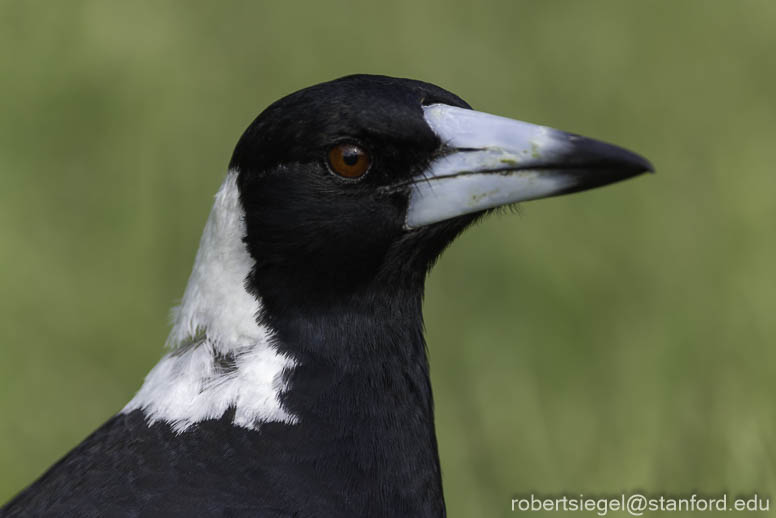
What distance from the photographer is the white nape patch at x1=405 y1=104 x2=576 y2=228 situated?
2.70 meters

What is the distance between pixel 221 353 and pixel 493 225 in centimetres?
236

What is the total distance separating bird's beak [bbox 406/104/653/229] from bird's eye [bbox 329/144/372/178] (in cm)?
12

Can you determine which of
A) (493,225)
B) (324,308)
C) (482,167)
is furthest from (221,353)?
(493,225)

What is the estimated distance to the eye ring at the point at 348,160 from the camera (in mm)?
2766

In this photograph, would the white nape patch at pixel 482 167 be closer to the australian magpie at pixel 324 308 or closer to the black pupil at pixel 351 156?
the australian magpie at pixel 324 308

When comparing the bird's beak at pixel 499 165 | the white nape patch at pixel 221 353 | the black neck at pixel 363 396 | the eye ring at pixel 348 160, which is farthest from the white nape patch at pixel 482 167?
the white nape patch at pixel 221 353

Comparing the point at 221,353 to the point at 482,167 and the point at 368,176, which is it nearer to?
the point at 368,176

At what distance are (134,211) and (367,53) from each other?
4.03 feet

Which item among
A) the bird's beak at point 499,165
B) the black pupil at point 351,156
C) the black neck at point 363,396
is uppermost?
the black pupil at point 351,156

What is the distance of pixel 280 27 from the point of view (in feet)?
18.4

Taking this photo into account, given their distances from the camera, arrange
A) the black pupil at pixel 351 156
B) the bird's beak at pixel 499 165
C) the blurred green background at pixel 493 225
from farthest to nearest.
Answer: the blurred green background at pixel 493 225
the black pupil at pixel 351 156
the bird's beak at pixel 499 165

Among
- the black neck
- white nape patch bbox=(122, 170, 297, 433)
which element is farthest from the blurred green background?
white nape patch bbox=(122, 170, 297, 433)

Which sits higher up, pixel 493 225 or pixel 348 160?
pixel 348 160

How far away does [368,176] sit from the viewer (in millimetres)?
2801
